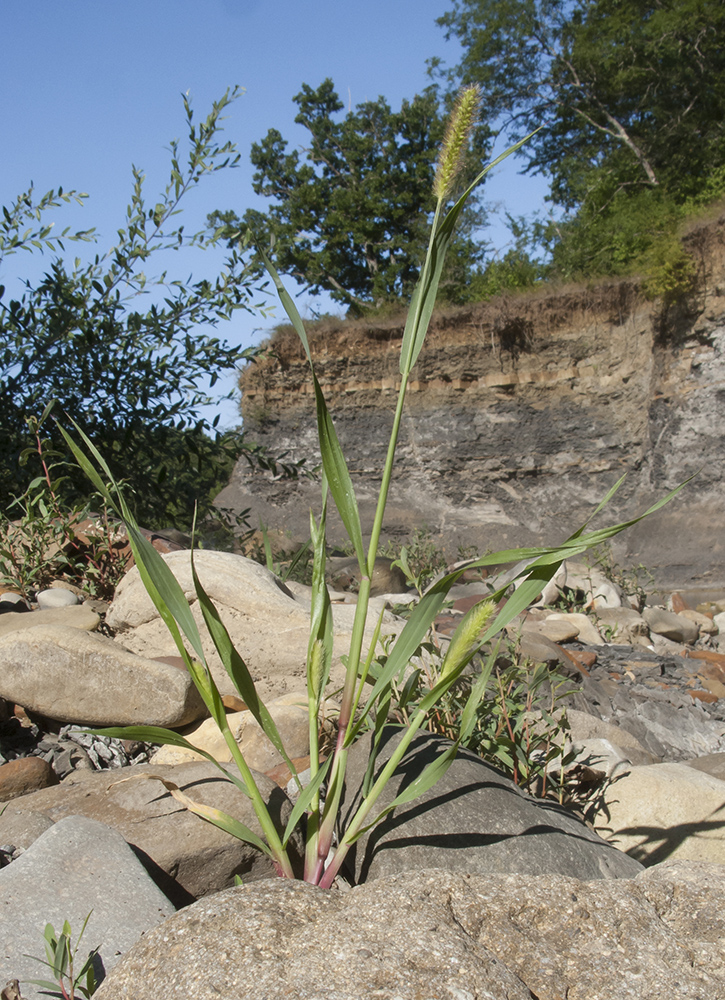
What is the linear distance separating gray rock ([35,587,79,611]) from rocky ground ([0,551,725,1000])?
27mm

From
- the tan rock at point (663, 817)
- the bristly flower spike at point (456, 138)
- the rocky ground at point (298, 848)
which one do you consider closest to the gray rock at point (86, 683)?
the rocky ground at point (298, 848)

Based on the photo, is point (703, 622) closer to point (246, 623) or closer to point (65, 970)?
point (246, 623)

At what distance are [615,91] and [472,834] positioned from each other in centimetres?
1799

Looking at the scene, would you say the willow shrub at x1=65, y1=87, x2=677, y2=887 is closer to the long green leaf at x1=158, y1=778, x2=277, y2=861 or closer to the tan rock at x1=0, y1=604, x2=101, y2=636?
the long green leaf at x1=158, y1=778, x2=277, y2=861

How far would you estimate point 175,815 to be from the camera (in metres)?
1.75

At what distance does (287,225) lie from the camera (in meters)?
21.9

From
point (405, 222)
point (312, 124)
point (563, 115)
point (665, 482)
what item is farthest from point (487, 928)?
point (312, 124)

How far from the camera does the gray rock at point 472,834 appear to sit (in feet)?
5.40

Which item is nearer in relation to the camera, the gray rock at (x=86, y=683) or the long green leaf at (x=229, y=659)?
the long green leaf at (x=229, y=659)

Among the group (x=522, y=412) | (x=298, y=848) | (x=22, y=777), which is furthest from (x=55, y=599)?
(x=522, y=412)

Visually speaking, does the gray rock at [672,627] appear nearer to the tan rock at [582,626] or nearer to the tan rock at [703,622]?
the tan rock at [703,622]

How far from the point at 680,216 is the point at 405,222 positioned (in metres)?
11.1

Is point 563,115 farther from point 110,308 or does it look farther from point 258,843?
point 258,843

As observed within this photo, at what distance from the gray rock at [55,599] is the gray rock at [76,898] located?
1848 mm
